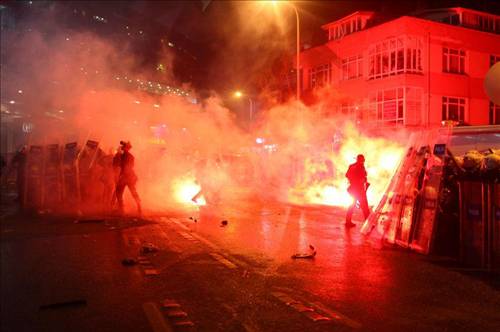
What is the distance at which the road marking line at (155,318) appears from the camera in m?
4.03

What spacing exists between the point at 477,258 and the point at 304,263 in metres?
2.31

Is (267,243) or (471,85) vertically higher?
(471,85)

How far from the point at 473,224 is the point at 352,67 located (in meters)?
24.6

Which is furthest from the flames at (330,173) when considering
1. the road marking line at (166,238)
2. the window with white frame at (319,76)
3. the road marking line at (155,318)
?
the window with white frame at (319,76)

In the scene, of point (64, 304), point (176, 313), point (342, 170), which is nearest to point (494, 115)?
point (342, 170)

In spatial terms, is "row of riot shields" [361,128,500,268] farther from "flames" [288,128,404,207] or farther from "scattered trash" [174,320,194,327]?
"flames" [288,128,404,207]

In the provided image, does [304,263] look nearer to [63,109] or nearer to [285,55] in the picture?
[63,109]

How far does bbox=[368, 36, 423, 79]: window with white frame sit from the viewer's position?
2595 cm

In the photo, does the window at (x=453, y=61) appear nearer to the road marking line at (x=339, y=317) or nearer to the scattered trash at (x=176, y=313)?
the road marking line at (x=339, y=317)

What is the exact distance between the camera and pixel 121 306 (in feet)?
15.2

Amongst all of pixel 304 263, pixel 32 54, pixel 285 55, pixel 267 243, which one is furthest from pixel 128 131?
pixel 285 55

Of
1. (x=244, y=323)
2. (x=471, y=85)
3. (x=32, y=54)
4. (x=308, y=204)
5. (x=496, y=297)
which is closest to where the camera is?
(x=244, y=323)

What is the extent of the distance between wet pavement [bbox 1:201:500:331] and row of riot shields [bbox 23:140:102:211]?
4118 millimetres

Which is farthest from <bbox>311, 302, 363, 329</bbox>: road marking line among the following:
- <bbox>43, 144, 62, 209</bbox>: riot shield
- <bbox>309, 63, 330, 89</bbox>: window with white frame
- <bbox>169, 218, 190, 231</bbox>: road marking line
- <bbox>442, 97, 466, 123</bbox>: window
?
<bbox>309, 63, 330, 89</bbox>: window with white frame
